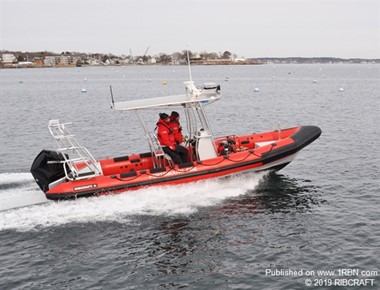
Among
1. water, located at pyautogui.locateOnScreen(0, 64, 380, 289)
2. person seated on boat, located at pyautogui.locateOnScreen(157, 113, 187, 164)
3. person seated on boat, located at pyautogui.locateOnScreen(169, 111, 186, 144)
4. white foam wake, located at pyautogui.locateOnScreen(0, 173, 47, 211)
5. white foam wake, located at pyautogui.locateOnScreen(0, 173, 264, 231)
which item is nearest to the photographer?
water, located at pyautogui.locateOnScreen(0, 64, 380, 289)

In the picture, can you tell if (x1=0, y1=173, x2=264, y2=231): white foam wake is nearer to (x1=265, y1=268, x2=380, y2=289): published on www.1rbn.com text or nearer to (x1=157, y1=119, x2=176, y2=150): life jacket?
(x1=157, y1=119, x2=176, y2=150): life jacket

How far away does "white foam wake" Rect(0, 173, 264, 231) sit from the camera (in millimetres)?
10164

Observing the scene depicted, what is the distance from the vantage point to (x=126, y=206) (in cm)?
1091

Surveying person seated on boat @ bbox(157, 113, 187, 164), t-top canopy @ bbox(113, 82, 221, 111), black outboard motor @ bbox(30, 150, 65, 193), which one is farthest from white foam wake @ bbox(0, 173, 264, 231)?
t-top canopy @ bbox(113, 82, 221, 111)

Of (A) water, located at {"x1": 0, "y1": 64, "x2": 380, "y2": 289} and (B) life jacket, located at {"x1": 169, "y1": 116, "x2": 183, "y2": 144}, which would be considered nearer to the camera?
(A) water, located at {"x1": 0, "y1": 64, "x2": 380, "y2": 289}

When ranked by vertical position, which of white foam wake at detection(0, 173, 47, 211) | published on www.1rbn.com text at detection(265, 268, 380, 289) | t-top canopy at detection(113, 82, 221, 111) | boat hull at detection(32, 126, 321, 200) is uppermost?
t-top canopy at detection(113, 82, 221, 111)

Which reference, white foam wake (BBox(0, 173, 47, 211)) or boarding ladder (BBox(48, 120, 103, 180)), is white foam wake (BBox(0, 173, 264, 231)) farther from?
boarding ladder (BBox(48, 120, 103, 180))

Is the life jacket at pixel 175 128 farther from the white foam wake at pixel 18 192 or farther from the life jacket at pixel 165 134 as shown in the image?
the white foam wake at pixel 18 192

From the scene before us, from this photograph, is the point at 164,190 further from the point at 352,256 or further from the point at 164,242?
the point at 352,256

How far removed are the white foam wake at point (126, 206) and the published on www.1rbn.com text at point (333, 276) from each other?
327cm

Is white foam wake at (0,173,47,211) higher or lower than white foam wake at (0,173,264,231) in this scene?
higher

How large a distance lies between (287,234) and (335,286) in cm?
215

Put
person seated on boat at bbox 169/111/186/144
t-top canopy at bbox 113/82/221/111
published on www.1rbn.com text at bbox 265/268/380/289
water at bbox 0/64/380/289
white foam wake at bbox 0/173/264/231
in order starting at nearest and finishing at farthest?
published on www.1rbn.com text at bbox 265/268/380/289, water at bbox 0/64/380/289, white foam wake at bbox 0/173/264/231, t-top canopy at bbox 113/82/221/111, person seated on boat at bbox 169/111/186/144

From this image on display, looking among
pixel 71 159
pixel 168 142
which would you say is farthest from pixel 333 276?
pixel 71 159
